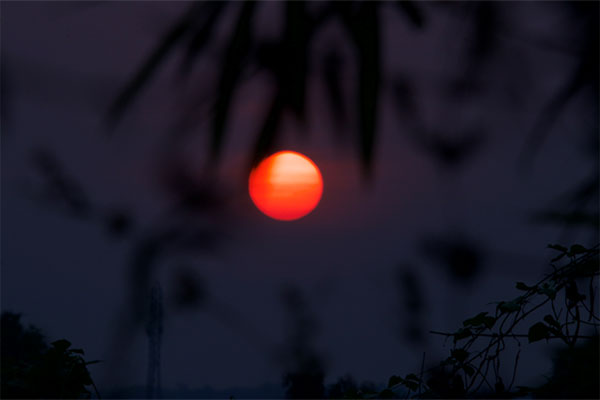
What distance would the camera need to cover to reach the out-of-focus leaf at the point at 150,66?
1.15 metres

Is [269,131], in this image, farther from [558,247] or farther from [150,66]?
[558,247]

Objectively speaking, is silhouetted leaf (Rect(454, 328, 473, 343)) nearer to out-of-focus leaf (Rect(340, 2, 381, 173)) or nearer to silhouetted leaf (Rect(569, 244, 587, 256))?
silhouetted leaf (Rect(569, 244, 587, 256))

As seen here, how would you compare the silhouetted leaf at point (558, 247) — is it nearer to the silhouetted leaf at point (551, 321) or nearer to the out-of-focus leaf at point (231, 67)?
the silhouetted leaf at point (551, 321)

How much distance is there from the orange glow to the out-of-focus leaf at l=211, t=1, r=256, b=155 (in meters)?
0.12

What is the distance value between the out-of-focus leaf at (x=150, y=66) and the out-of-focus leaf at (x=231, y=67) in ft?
0.35

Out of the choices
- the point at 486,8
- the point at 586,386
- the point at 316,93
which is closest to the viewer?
the point at 586,386

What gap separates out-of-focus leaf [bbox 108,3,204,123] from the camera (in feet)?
3.76

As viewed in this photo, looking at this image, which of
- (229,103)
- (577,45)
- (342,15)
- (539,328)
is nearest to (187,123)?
(229,103)

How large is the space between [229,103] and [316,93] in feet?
0.72

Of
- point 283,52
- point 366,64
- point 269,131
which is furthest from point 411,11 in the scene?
point 269,131

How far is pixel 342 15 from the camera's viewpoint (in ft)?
4.33

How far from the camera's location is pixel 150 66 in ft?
3.90

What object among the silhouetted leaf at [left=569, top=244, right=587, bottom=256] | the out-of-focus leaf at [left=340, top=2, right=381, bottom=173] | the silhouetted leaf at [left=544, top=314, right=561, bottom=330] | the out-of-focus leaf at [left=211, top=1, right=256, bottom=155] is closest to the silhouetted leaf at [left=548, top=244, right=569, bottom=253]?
the silhouetted leaf at [left=569, top=244, right=587, bottom=256]

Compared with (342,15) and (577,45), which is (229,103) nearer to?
(342,15)
